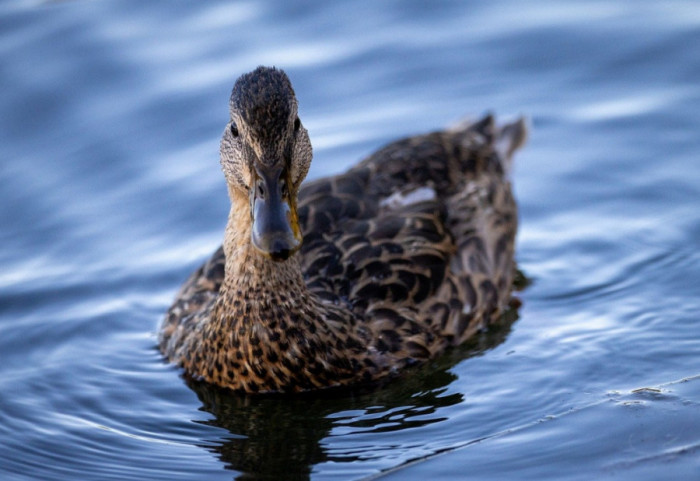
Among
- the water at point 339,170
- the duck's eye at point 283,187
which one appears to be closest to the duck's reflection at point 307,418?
the water at point 339,170

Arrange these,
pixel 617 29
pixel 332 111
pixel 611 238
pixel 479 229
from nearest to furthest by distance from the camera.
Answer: pixel 479 229 → pixel 611 238 → pixel 332 111 → pixel 617 29

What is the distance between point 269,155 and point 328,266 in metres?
1.25

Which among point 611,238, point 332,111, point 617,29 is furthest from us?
point 617,29

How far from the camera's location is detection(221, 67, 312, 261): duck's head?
629 cm

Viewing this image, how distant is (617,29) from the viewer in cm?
1148

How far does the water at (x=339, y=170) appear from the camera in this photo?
6.66m

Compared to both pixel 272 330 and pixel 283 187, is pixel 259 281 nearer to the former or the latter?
pixel 272 330

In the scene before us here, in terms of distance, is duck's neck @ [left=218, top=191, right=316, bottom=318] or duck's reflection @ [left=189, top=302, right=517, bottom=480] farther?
duck's neck @ [left=218, top=191, right=316, bottom=318]

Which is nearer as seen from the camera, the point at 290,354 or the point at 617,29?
the point at 290,354

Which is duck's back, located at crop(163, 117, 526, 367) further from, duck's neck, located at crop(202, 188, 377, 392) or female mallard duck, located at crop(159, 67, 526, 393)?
duck's neck, located at crop(202, 188, 377, 392)

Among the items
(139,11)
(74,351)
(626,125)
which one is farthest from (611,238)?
(139,11)

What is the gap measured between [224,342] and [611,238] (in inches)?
130

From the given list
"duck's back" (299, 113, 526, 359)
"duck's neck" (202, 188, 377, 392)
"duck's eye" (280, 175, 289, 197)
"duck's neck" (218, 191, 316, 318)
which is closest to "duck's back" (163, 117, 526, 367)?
"duck's back" (299, 113, 526, 359)

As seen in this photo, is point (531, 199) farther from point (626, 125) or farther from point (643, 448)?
point (643, 448)
